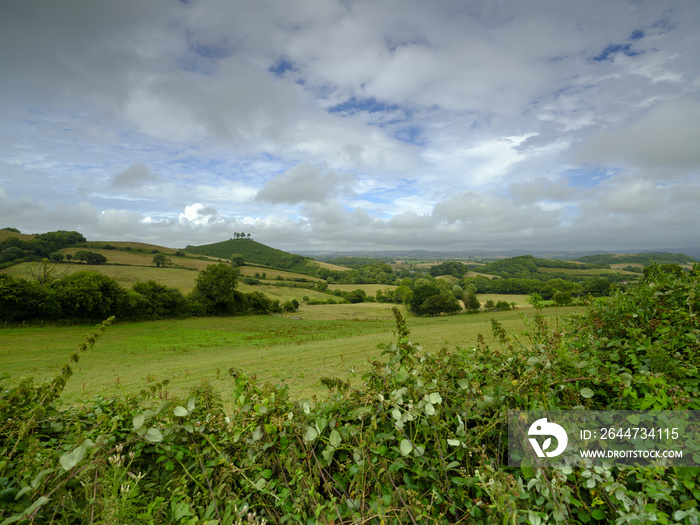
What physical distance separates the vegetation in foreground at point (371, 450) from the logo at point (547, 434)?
0.11m

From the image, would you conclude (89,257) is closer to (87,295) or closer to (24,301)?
(87,295)

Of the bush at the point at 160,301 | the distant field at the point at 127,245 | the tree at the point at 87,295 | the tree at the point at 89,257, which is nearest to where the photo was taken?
the tree at the point at 87,295

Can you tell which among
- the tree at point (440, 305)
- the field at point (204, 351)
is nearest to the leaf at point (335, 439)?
the field at point (204, 351)

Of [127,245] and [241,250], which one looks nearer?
[127,245]

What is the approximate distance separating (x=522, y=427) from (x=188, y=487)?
8.22 feet

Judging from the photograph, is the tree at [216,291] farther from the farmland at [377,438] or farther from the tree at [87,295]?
the farmland at [377,438]

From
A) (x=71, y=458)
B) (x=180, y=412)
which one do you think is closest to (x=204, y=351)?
(x=180, y=412)

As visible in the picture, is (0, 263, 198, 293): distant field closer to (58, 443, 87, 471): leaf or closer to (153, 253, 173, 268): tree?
(153, 253, 173, 268): tree

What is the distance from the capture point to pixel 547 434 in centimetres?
207

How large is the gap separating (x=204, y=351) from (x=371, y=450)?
30318 mm

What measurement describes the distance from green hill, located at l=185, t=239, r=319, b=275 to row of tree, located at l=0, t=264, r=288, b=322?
2700 inches

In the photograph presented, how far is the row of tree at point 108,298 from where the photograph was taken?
35438 mm

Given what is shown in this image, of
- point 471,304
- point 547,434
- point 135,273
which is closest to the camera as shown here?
point 547,434

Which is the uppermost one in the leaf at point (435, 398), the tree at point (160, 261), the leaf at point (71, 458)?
the leaf at point (435, 398)
